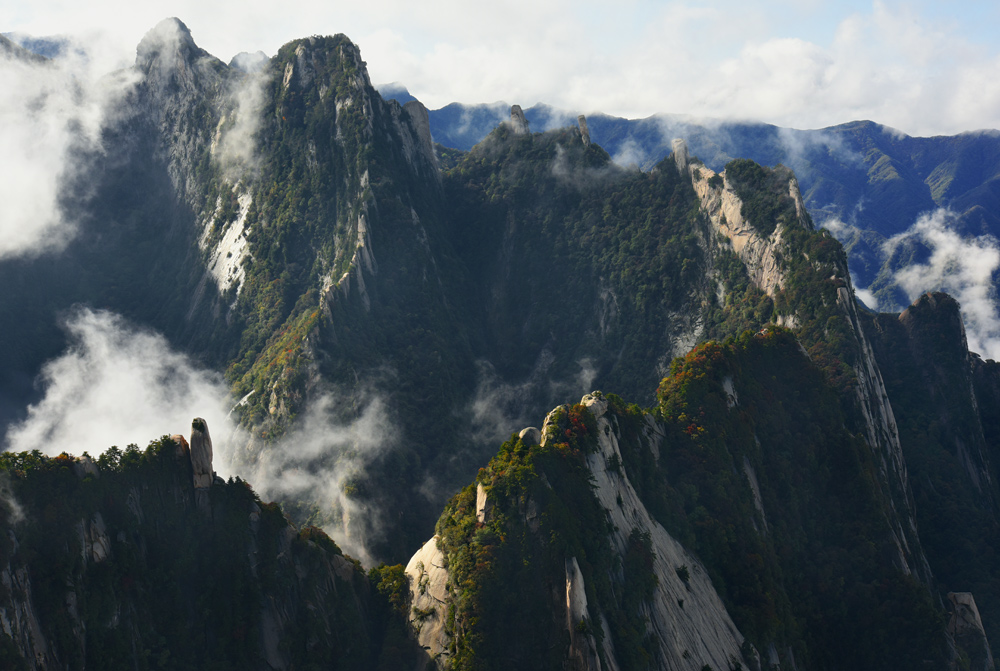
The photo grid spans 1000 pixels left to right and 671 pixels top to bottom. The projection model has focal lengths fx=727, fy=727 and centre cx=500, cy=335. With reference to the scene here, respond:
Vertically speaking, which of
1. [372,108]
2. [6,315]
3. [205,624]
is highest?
[372,108]

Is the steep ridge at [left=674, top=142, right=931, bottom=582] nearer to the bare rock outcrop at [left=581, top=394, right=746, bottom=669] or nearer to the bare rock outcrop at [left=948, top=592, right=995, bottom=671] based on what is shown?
the bare rock outcrop at [left=948, top=592, right=995, bottom=671]

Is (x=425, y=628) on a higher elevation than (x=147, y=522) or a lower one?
lower

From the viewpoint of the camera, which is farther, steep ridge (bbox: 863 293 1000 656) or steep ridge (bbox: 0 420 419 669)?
steep ridge (bbox: 863 293 1000 656)

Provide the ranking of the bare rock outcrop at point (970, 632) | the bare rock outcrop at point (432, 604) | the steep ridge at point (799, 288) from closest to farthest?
1. the bare rock outcrop at point (432, 604)
2. the bare rock outcrop at point (970, 632)
3. the steep ridge at point (799, 288)

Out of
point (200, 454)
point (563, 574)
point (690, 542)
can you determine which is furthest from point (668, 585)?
point (200, 454)

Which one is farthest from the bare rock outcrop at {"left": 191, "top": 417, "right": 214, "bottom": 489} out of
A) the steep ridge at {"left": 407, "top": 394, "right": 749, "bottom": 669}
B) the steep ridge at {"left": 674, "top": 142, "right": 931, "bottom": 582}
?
the steep ridge at {"left": 674, "top": 142, "right": 931, "bottom": 582}

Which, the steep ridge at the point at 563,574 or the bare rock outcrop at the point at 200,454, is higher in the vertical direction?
the bare rock outcrop at the point at 200,454

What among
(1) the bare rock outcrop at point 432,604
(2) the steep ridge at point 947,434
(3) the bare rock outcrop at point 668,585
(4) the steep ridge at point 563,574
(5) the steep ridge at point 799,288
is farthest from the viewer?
(2) the steep ridge at point 947,434

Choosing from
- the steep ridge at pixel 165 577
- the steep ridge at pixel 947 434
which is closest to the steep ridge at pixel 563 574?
the steep ridge at pixel 165 577

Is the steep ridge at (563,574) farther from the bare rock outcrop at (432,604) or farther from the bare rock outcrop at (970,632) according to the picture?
the bare rock outcrop at (970,632)

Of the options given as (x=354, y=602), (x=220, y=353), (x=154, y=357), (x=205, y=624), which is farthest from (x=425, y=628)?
(x=154, y=357)

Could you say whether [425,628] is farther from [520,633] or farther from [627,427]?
[627,427]
